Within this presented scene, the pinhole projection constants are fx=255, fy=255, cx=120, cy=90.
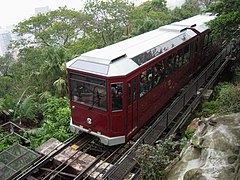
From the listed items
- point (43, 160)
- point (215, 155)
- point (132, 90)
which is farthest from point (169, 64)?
point (43, 160)

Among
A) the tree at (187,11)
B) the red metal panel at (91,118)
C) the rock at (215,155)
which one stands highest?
the tree at (187,11)

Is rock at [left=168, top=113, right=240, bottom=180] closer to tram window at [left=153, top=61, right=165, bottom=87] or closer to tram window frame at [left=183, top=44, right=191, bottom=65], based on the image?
tram window at [left=153, top=61, right=165, bottom=87]

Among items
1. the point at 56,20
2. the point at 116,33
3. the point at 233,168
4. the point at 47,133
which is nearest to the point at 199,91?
the point at 47,133

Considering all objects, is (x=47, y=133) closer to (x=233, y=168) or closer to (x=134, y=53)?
(x=134, y=53)

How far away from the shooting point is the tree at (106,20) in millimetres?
21938

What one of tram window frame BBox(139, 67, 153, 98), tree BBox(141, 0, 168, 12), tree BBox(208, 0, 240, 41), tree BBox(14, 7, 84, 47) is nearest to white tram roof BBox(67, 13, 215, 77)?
tram window frame BBox(139, 67, 153, 98)

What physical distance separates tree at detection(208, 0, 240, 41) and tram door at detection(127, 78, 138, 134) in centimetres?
479

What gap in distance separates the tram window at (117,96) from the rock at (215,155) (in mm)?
2322

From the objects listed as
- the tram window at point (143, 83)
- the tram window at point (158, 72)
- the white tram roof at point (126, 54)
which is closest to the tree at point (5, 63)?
the white tram roof at point (126, 54)

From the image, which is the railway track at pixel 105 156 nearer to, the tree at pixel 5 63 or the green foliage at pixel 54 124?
the green foliage at pixel 54 124

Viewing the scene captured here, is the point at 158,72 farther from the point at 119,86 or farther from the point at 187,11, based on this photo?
the point at 187,11

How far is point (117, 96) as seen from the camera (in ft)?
24.2

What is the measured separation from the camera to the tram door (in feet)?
24.9

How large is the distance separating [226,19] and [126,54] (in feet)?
14.8
